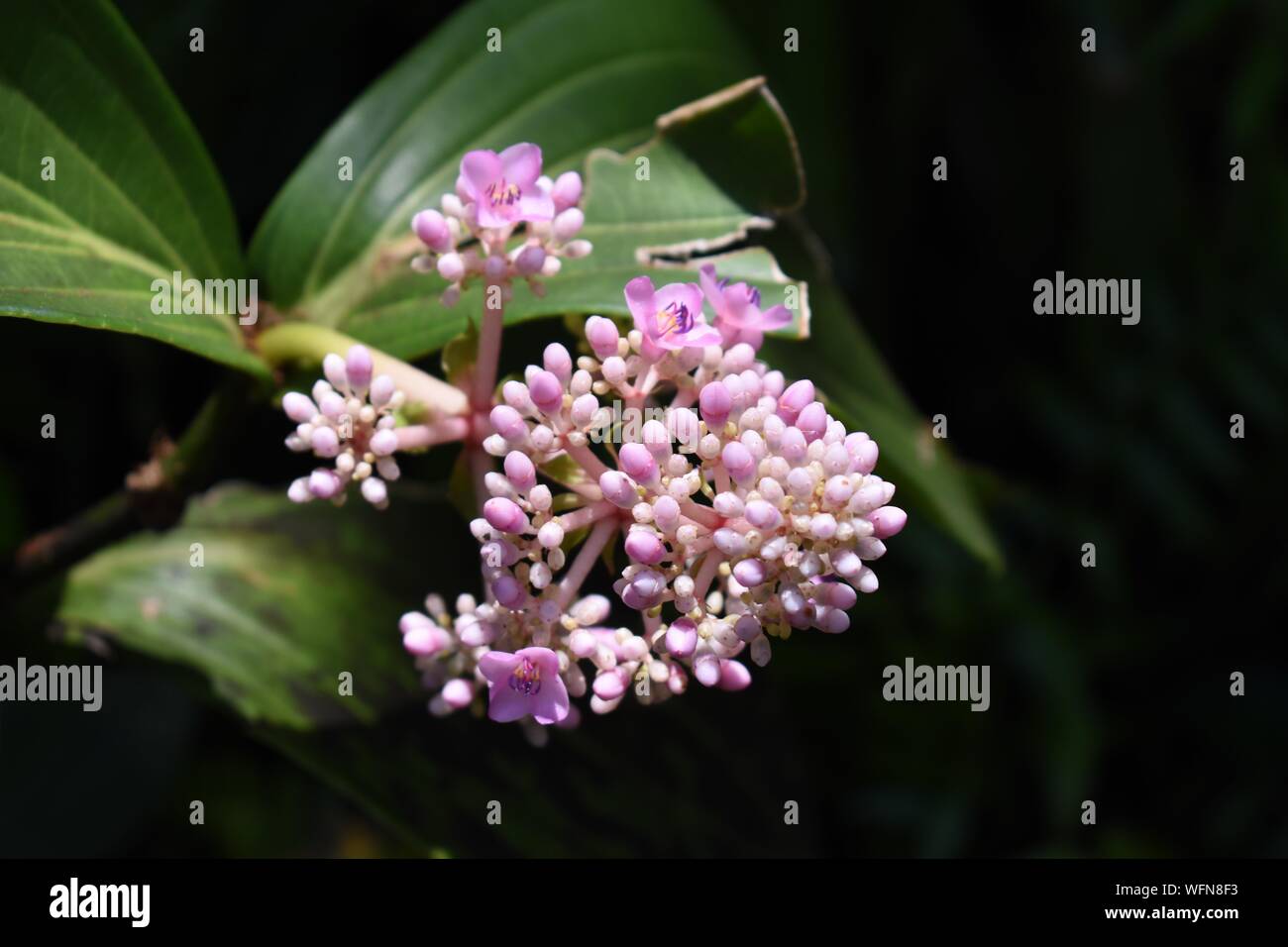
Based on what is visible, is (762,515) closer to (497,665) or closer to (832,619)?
(832,619)

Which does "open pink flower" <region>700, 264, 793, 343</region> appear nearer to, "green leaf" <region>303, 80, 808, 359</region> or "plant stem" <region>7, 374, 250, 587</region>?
"green leaf" <region>303, 80, 808, 359</region>

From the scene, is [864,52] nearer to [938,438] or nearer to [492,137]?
[938,438]

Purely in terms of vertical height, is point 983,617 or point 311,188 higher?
point 311,188

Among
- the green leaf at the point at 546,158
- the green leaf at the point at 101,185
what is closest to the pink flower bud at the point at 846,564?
the green leaf at the point at 546,158

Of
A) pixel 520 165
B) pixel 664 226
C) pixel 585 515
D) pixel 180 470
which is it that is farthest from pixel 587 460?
pixel 180 470

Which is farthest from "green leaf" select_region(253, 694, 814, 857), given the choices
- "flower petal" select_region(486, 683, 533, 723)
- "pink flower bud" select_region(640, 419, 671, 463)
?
"pink flower bud" select_region(640, 419, 671, 463)
